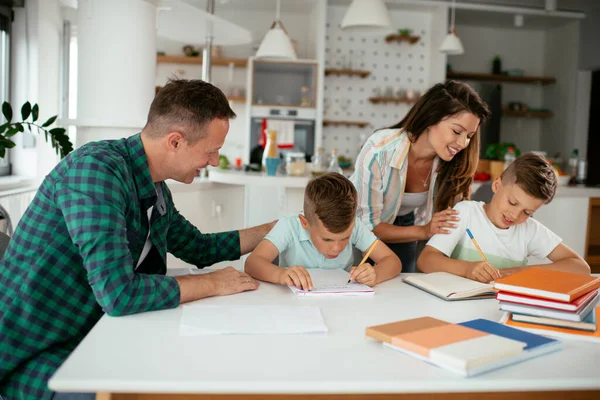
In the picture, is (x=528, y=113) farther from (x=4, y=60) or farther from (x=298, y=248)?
(x=298, y=248)

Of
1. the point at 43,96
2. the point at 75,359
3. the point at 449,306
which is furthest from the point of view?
the point at 43,96

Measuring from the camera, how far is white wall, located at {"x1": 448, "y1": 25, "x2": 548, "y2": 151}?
25.6 feet

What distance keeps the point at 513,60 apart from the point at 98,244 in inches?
307

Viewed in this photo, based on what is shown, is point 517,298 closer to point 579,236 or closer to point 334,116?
point 579,236

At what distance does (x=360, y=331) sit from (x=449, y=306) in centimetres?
35

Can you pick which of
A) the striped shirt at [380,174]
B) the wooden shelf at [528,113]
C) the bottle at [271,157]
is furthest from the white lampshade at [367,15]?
the wooden shelf at [528,113]

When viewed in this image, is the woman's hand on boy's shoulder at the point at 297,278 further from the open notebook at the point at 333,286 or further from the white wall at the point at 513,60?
the white wall at the point at 513,60

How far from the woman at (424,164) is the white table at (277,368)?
910mm

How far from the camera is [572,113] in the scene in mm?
7410

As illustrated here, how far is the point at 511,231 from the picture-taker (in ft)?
6.50

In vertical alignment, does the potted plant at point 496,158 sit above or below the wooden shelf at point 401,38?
below

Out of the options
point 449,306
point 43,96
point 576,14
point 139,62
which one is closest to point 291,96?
point 43,96

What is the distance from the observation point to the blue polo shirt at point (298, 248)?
1814 millimetres

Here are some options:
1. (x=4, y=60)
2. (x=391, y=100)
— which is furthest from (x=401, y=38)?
(x=4, y=60)
